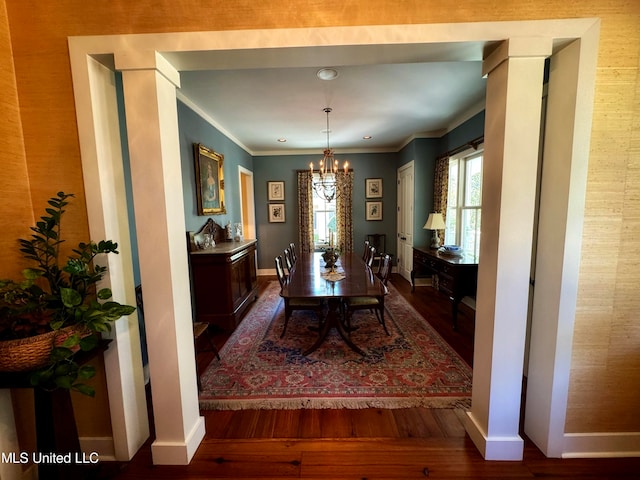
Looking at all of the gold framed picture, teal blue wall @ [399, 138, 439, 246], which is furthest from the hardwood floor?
teal blue wall @ [399, 138, 439, 246]

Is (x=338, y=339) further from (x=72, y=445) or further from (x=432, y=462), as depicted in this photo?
(x=72, y=445)

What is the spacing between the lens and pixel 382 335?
112 inches

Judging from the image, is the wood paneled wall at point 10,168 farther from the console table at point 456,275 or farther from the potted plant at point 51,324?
the console table at point 456,275

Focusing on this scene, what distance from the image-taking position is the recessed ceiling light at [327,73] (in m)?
2.36

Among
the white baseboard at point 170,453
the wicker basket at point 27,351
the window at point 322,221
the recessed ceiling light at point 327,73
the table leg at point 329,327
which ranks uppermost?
the recessed ceiling light at point 327,73

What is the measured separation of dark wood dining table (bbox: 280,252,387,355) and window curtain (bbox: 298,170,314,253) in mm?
2376

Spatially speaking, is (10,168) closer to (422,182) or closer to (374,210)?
(422,182)

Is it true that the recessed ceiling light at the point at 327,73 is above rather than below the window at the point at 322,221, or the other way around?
above

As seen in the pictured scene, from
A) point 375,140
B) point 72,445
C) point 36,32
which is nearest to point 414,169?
point 375,140

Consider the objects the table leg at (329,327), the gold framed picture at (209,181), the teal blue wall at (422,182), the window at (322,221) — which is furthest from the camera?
the window at (322,221)

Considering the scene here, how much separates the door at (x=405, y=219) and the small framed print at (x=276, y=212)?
2599mm

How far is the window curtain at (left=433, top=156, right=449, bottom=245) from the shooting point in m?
4.18

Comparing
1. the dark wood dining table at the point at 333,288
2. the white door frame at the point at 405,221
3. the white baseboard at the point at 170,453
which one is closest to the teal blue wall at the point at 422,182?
the white door frame at the point at 405,221

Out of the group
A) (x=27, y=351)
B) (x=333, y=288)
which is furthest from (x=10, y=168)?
(x=333, y=288)
